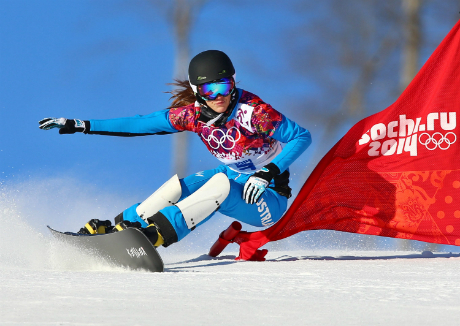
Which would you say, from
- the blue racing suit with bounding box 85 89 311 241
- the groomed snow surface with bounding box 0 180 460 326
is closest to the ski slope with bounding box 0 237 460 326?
the groomed snow surface with bounding box 0 180 460 326

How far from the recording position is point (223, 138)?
12.2 ft

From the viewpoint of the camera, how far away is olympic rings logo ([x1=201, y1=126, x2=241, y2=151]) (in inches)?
146

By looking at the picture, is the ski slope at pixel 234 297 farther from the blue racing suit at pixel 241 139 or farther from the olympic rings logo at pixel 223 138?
the olympic rings logo at pixel 223 138

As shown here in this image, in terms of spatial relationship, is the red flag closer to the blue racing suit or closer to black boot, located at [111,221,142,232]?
the blue racing suit

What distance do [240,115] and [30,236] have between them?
1703 mm

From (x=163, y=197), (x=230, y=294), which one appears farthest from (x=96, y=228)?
(x=230, y=294)

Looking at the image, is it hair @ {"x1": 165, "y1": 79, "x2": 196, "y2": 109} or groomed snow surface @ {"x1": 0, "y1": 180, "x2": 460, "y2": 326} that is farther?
hair @ {"x1": 165, "y1": 79, "x2": 196, "y2": 109}

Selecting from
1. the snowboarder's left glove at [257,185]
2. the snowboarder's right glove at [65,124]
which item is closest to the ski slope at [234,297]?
the snowboarder's left glove at [257,185]

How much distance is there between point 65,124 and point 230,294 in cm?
213

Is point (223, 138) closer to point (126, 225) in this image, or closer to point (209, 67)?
point (209, 67)

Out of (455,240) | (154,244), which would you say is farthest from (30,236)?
(455,240)

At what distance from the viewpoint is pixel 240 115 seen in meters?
3.64

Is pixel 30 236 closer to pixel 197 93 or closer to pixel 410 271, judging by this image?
pixel 197 93

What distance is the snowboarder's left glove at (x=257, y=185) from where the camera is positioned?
134 inches
